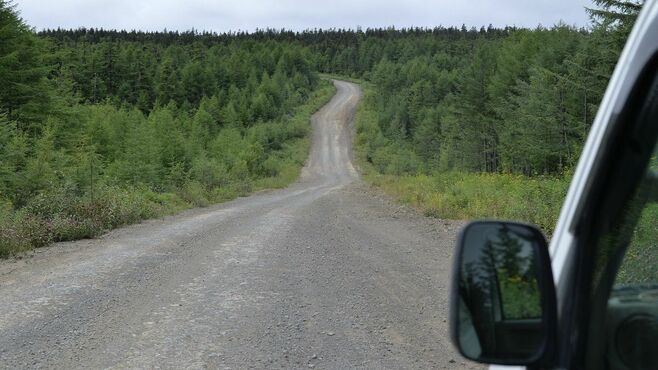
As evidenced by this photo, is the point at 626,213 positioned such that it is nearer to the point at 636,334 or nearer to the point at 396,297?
the point at 636,334

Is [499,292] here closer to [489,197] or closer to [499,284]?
[499,284]

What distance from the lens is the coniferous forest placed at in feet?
48.7

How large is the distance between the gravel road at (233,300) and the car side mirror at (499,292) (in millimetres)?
3592

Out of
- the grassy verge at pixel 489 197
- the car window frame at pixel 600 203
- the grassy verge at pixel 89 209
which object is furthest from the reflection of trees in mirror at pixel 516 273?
the grassy verge at pixel 89 209

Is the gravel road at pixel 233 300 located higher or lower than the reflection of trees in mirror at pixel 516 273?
lower

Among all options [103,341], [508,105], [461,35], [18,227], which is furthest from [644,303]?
[461,35]

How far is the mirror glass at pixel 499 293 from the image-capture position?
128 centimetres

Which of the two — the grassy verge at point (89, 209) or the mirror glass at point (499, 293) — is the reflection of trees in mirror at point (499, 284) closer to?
the mirror glass at point (499, 293)

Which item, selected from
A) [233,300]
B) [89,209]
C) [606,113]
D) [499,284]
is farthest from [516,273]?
[89,209]

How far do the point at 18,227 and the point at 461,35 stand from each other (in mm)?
156846

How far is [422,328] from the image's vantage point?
5699 mm

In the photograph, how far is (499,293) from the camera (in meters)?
1.29

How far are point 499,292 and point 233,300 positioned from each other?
18.6ft

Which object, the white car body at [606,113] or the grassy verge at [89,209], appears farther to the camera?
the grassy verge at [89,209]
